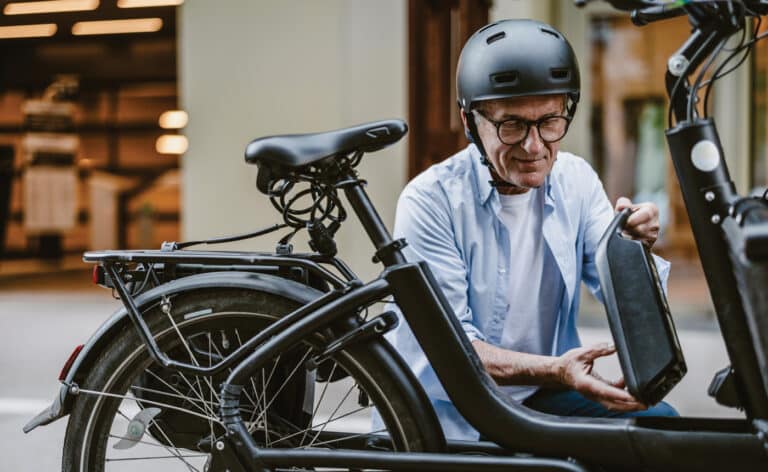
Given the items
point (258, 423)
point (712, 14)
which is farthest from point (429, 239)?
point (712, 14)

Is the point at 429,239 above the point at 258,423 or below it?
above

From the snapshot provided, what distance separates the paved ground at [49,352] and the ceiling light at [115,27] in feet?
8.85

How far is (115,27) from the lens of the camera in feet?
30.9

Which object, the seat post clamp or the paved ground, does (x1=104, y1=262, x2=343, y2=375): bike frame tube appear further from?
the paved ground

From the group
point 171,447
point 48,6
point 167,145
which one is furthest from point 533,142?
point 167,145

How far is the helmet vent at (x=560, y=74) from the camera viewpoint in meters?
2.21

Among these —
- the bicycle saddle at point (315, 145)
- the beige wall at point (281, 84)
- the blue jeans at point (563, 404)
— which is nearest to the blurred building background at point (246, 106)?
the beige wall at point (281, 84)

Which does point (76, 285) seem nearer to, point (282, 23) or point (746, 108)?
point (282, 23)

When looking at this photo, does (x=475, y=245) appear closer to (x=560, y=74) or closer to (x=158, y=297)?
(x=560, y=74)

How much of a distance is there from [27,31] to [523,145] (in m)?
8.05

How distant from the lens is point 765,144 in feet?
28.3

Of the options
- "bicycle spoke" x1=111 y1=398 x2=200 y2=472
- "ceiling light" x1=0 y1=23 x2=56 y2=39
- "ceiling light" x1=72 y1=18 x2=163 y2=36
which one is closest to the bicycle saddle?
"bicycle spoke" x1=111 y1=398 x2=200 y2=472

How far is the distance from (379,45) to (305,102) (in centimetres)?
68

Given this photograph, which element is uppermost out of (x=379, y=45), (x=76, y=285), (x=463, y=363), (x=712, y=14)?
(x=379, y=45)
